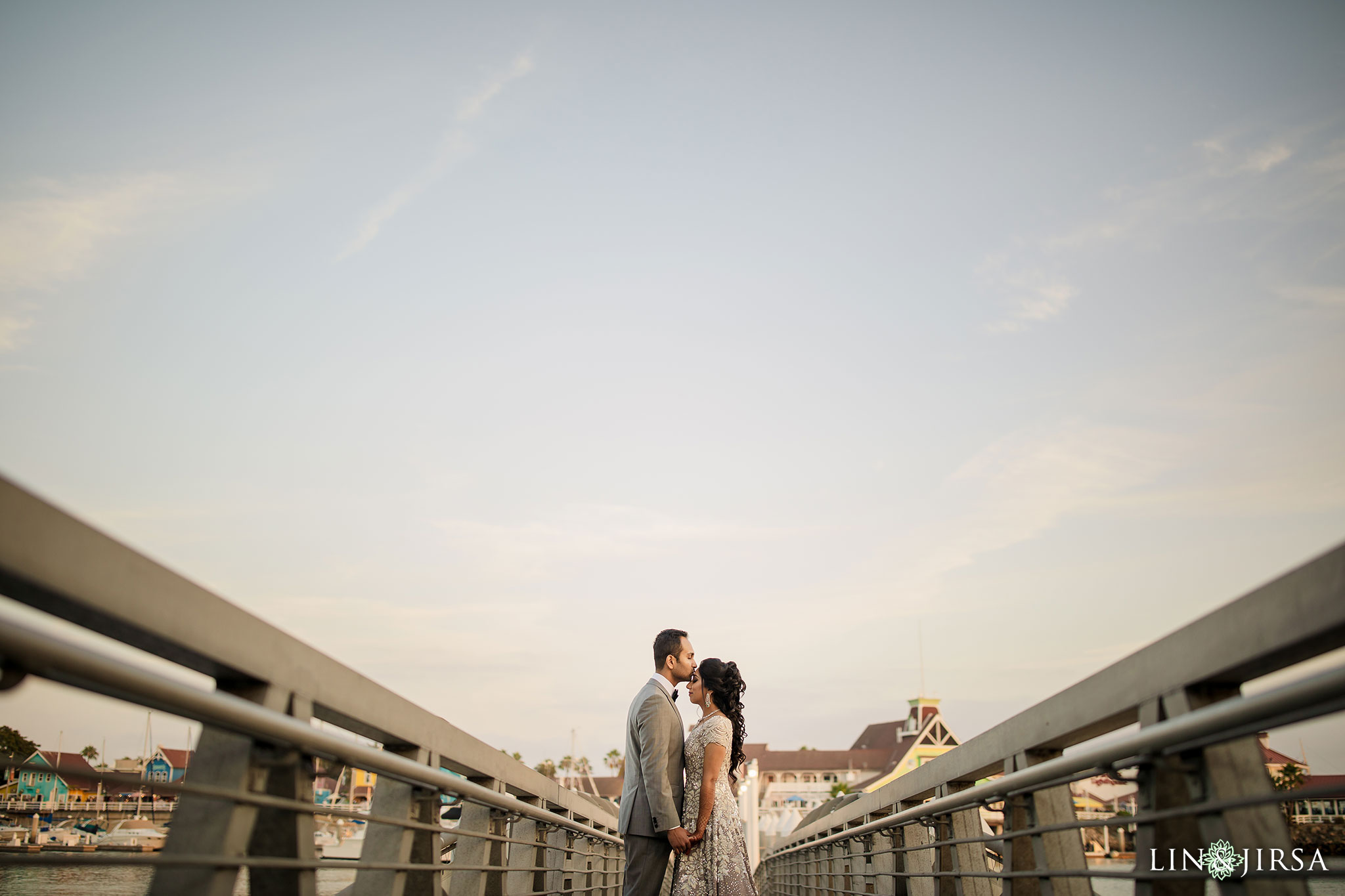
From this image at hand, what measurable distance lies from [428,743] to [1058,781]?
184cm

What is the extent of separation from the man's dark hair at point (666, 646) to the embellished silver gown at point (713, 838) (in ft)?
1.63

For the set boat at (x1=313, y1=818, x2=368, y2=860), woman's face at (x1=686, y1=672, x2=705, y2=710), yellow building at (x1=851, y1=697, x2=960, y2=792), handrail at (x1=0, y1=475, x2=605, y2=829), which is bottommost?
boat at (x1=313, y1=818, x2=368, y2=860)

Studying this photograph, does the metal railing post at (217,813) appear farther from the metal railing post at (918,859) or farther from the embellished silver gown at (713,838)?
the embellished silver gown at (713,838)

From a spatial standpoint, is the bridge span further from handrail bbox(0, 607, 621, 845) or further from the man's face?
the man's face

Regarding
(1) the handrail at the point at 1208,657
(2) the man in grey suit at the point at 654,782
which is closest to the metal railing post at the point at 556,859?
(2) the man in grey suit at the point at 654,782

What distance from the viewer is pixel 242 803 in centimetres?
188

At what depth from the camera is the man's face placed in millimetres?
5812

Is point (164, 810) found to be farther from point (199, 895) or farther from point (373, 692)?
point (199, 895)

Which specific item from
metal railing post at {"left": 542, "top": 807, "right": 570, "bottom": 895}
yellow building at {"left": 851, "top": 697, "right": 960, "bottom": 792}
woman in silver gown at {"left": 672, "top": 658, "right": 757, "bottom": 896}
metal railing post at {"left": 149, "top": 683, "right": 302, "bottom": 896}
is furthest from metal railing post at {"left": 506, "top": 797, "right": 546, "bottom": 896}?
yellow building at {"left": 851, "top": 697, "right": 960, "bottom": 792}

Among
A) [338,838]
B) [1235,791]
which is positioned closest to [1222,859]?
[1235,791]

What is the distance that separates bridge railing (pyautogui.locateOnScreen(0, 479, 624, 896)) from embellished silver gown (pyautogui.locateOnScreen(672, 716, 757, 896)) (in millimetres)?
2716

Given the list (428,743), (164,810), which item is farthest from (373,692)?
(164,810)

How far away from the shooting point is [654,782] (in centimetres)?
546

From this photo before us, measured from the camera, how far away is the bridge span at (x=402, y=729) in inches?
57.7
